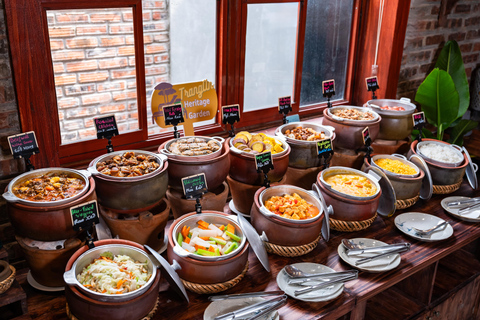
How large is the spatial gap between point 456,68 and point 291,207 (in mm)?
2456

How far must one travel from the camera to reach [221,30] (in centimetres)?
288

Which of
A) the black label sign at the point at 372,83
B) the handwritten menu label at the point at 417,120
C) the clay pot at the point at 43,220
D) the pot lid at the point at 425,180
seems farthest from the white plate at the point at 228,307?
the black label sign at the point at 372,83

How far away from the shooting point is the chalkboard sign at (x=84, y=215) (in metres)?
1.96

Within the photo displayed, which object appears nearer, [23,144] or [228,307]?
[228,307]

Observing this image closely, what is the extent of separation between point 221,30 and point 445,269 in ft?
7.41

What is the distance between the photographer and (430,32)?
3.88 m

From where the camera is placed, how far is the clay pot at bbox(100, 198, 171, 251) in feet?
7.40

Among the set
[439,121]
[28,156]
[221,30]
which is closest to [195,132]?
[221,30]

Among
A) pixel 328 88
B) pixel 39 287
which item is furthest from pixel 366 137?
pixel 39 287

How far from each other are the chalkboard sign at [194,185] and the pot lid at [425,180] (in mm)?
1543

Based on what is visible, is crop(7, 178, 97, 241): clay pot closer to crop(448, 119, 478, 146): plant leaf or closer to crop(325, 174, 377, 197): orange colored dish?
crop(325, 174, 377, 197): orange colored dish

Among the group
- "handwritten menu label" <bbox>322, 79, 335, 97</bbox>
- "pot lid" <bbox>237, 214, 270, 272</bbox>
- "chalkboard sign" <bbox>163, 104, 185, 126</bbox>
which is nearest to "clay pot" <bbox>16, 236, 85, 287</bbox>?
"pot lid" <bbox>237, 214, 270, 272</bbox>

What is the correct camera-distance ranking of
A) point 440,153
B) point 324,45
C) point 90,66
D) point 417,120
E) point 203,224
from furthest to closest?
point 324,45 → point 417,120 → point 440,153 → point 90,66 → point 203,224

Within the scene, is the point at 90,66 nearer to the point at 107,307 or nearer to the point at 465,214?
the point at 107,307
